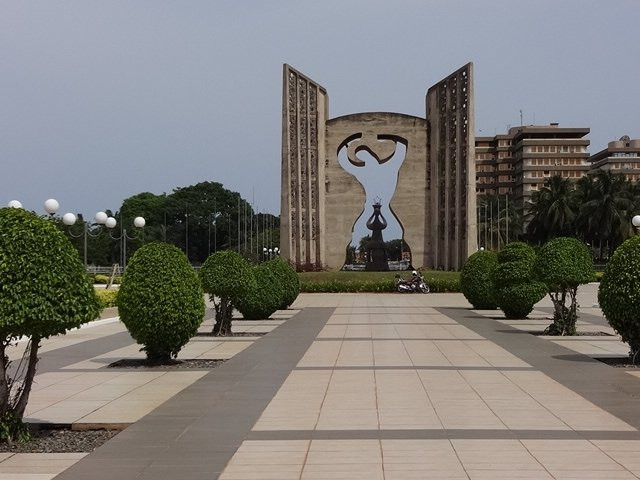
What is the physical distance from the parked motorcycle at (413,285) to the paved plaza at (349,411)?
2326cm

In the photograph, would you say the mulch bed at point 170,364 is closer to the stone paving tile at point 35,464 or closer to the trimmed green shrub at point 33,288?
Answer: the trimmed green shrub at point 33,288

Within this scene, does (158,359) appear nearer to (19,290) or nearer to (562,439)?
(19,290)

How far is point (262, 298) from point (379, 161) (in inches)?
982

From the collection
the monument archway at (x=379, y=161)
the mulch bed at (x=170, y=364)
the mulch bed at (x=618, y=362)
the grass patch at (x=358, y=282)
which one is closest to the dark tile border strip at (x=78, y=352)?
the mulch bed at (x=170, y=364)

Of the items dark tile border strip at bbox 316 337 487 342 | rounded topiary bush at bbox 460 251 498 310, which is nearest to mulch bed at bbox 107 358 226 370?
dark tile border strip at bbox 316 337 487 342

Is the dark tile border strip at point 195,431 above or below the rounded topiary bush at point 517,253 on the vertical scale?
below

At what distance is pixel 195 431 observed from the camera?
25.3 feet

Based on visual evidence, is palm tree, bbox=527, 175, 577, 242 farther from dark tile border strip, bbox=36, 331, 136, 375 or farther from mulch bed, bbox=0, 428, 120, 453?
mulch bed, bbox=0, 428, 120, 453

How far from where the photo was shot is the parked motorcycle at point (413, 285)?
39.9 meters

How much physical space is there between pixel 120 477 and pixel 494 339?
11.7 meters

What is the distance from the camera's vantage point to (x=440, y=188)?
148 feet

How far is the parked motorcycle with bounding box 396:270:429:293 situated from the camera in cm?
3991

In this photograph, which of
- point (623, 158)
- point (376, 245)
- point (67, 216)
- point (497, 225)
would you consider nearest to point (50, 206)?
point (67, 216)

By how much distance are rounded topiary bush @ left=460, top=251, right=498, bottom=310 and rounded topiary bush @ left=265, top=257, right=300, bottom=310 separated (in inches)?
208
